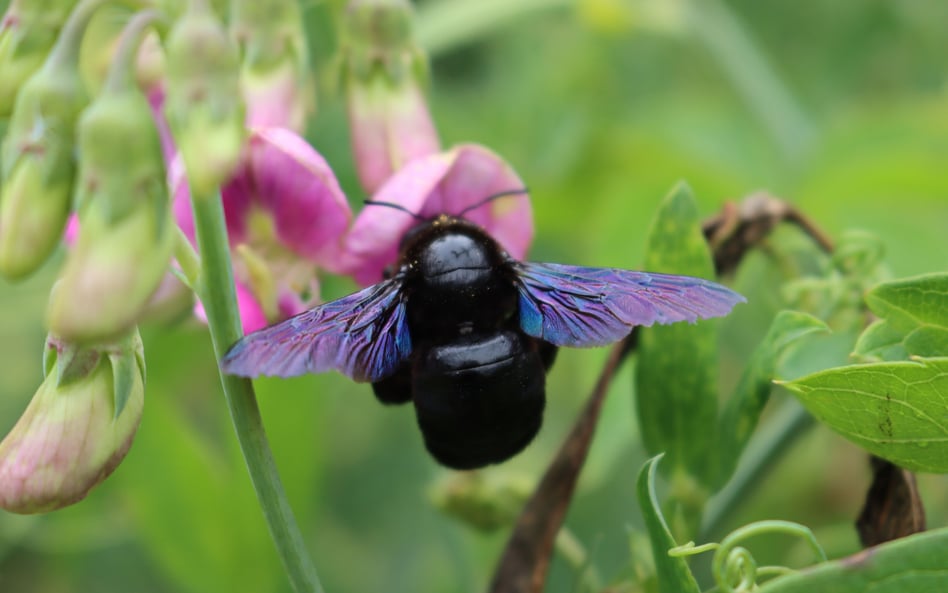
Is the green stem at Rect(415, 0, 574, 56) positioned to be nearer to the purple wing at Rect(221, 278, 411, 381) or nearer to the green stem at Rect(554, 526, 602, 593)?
the green stem at Rect(554, 526, 602, 593)

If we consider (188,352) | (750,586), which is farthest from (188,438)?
(750,586)

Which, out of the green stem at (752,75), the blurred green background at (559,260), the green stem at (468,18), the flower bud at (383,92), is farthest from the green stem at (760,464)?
the green stem at (468,18)

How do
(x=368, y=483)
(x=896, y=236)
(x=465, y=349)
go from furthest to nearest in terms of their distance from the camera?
(x=368, y=483) < (x=896, y=236) < (x=465, y=349)

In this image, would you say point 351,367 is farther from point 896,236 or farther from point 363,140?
point 896,236

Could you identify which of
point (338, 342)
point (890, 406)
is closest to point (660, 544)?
point (890, 406)

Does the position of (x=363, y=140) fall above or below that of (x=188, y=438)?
above

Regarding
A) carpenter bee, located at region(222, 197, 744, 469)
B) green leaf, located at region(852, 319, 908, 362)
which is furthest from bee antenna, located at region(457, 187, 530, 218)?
green leaf, located at region(852, 319, 908, 362)

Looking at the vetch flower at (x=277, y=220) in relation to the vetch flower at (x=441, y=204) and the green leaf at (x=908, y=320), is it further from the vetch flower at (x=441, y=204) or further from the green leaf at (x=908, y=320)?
the green leaf at (x=908, y=320)
